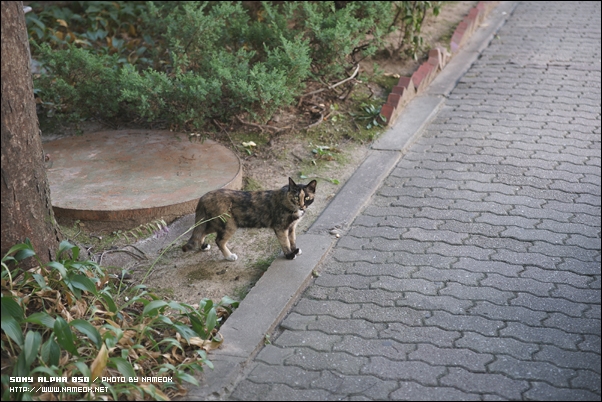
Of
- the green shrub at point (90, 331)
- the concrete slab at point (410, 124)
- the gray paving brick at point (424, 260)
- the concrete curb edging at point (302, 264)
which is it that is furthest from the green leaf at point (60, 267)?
the concrete slab at point (410, 124)

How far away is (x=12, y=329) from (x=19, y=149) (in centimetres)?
115

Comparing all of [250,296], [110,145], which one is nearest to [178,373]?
[250,296]

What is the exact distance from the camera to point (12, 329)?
3.68m

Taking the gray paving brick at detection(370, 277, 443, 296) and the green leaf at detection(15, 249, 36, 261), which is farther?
the gray paving brick at detection(370, 277, 443, 296)

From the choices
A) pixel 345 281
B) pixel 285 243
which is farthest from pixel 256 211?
pixel 345 281

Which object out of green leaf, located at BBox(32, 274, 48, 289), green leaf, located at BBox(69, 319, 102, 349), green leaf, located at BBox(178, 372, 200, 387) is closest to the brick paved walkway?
green leaf, located at BBox(178, 372, 200, 387)

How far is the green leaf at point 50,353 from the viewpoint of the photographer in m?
3.75

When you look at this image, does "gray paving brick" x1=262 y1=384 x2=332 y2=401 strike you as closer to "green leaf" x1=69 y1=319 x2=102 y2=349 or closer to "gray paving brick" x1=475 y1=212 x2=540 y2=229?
"green leaf" x1=69 y1=319 x2=102 y2=349

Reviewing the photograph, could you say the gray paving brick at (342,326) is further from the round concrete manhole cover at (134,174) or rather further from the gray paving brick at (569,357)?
the round concrete manhole cover at (134,174)

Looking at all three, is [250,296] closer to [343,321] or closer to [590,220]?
[343,321]

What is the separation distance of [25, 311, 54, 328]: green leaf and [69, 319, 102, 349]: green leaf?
12cm

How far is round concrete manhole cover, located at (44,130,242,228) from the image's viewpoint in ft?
18.2

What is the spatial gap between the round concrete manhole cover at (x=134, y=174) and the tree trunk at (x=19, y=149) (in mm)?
1152

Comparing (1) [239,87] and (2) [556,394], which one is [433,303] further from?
(1) [239,87]
